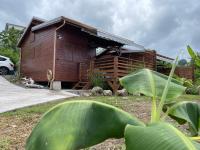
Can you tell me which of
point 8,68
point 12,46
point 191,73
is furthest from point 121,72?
point 12,46

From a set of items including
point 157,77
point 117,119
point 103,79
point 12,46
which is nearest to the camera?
point 117,119

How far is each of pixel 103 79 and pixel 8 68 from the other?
1043cm

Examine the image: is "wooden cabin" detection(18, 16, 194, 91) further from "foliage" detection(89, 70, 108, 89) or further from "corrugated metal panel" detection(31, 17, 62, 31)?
"foliage" detection(89, 70, 108, 89)

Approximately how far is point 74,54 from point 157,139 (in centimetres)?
1703

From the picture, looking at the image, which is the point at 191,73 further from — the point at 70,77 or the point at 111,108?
the point at 111,108

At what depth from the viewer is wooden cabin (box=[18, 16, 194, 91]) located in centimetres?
1628

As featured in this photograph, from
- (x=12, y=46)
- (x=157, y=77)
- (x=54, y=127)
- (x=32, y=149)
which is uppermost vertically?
(x=12, y=46)

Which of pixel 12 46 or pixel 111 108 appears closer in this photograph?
pixel 111 108

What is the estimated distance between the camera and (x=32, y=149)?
1555 millimetres

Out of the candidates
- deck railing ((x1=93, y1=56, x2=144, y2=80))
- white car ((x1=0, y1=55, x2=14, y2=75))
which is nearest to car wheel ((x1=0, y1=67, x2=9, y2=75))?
white car ((x1=0, y1=55, x2=14, y2=75))

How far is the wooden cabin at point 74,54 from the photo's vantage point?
16.3m

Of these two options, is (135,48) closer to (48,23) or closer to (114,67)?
(114,67)

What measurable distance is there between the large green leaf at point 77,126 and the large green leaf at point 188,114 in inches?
25.4

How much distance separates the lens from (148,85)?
7.75ft
